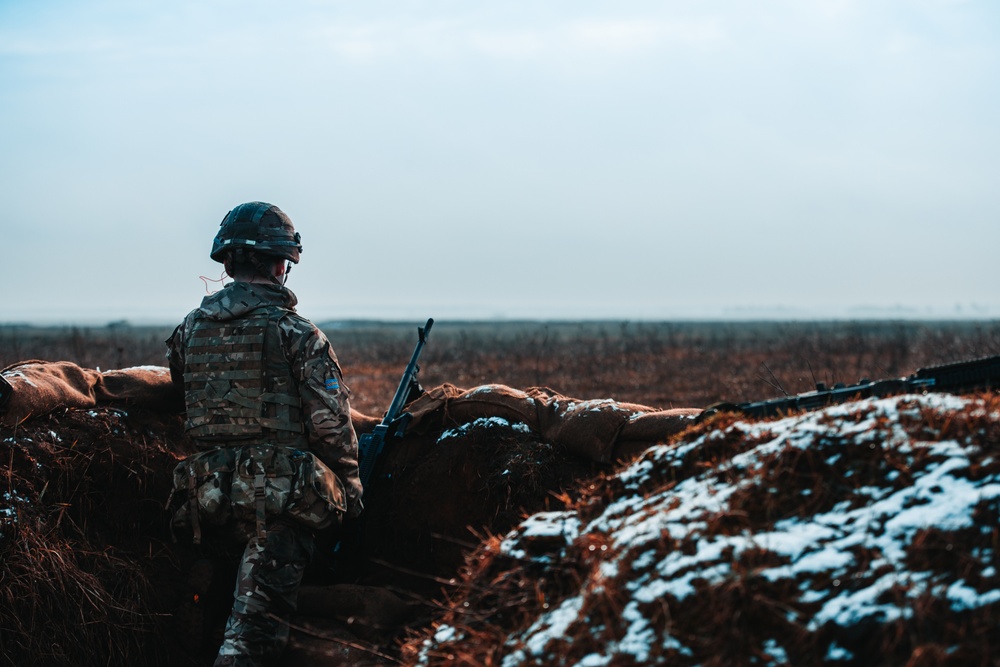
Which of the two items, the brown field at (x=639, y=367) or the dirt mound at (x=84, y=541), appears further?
the brown field at (x=639, y=367)

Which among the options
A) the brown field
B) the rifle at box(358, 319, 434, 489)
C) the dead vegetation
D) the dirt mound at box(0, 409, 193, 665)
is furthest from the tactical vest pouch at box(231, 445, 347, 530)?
the brown field

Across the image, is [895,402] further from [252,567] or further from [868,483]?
[252,567]

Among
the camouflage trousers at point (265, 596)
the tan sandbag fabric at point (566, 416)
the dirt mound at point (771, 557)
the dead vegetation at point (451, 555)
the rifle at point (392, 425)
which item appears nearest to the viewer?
the dirt mound at point (771, 557)

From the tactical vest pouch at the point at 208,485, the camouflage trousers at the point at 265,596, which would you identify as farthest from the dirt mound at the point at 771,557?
the tactical vest pouch at the point at 208,485

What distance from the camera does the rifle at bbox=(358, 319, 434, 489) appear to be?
5770 millimetres

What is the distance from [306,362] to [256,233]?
2.62 ft

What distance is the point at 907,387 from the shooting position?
3.83m

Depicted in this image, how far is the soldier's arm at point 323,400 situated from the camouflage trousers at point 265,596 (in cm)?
44

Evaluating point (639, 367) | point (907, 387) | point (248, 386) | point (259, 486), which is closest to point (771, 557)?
point (907, 387)

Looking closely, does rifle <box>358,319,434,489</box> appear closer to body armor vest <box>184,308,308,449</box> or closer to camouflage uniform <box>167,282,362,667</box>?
camouflage uniform <box>167,282,362,667</box>

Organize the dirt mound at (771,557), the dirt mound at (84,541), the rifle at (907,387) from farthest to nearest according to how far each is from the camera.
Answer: the dirt mound at (84,541) < the rifle at (907,387) < the dirt mound at (771,557)

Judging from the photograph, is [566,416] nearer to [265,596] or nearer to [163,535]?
[265,596]

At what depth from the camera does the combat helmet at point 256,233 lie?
15.9ft

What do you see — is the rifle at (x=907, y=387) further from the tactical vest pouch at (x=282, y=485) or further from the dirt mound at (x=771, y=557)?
the tactical vest pouch at (x=282, y=485)
